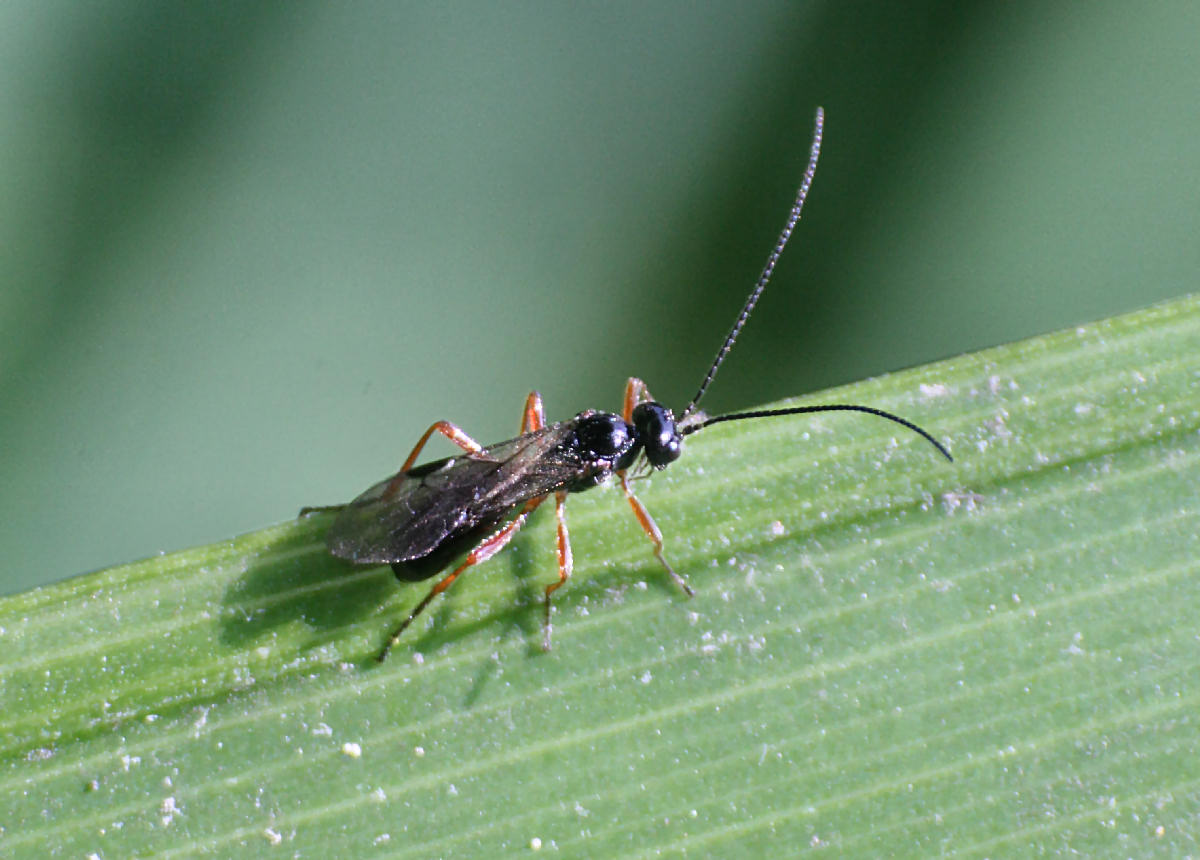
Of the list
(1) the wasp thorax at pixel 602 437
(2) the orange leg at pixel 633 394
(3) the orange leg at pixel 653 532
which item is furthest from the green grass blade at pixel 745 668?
(2) the orange leg at pixel 633 394

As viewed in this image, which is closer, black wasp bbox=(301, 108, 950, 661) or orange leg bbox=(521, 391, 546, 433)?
black wasp bbox=(301, 108, 950, 661)

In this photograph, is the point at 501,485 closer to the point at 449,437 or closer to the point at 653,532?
the point at 449,437

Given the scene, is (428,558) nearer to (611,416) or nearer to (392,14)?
(611,416)

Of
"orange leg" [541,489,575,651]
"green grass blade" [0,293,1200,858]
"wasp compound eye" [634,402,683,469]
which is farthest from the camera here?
"wasp compound eye" [634,402,683,469]

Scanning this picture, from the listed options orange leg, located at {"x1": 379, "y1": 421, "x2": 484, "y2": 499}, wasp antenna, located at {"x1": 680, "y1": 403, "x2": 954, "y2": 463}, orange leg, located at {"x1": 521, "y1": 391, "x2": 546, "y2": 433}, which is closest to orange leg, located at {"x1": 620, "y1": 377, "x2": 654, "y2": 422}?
orange leg, located at {"x1": 521, "y1": 391, "x2": 546, "y2": 433}

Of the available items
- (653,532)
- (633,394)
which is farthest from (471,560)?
(633,394)

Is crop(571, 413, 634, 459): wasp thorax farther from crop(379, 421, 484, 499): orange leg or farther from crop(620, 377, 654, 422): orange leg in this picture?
crop(379, 421, 484, 499): orange leg
